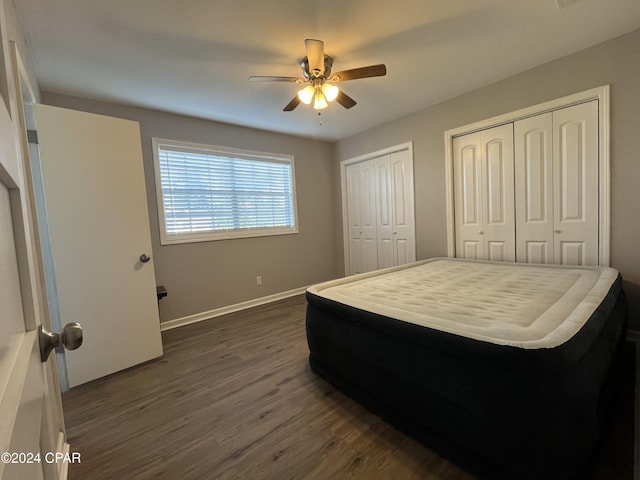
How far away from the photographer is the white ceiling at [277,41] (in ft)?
5.93

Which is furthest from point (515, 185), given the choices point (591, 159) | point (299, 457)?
point (299, 457)

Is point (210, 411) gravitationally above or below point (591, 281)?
below

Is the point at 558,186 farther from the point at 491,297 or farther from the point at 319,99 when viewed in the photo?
the point at 319,99

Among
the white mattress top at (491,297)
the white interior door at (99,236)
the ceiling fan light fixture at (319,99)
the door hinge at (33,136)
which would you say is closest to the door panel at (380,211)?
the white mattress top at (491,297)

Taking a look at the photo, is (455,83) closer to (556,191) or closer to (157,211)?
(556,191)

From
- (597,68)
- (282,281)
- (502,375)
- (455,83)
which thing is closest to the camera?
(502,375)

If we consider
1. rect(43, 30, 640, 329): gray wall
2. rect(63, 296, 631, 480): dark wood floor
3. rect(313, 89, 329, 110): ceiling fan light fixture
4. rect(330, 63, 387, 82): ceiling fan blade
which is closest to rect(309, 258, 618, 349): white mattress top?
rect(63, 296, 631, 480): dark wood floor

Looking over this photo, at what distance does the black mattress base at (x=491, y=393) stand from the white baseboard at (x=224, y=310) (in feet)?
7.31

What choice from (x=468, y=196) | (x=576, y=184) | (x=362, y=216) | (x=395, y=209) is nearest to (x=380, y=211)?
(x=395, y=209)

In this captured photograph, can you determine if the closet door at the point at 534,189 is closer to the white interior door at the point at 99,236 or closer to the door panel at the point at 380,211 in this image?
the door panel at the point at 380,211

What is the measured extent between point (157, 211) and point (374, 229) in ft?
9.89

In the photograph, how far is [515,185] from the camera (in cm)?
300

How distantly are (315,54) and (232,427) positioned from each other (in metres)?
2.50

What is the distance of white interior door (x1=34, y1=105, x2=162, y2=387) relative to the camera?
6.76ft
